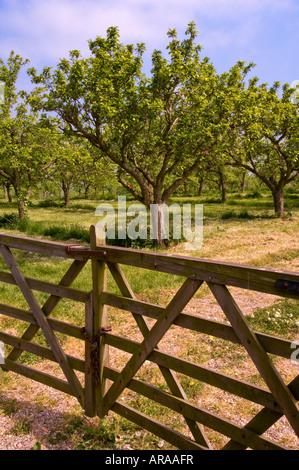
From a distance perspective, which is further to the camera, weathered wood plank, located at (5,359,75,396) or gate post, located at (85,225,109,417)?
weathered wood plank, located at (5,359,75,396)

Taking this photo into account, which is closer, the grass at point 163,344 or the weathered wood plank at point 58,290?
the weathered wood plank at point 58,290

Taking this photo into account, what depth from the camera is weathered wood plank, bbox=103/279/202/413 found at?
2.74m

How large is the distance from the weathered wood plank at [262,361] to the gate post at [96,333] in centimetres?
133

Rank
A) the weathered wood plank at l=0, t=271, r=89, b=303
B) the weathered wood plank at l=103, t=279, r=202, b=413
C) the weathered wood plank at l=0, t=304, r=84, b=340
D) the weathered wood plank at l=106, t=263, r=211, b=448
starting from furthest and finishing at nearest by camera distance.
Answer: the weathered wood plank at l=0, t=304, r=84, b=340 → the weathered wood plank at l=0, t=271, r=89, b=303 → the weathered wood plank at l=106, t=263, r=211, b=448 → the weathered wood plank at l=103, t=279, r=202, b=413

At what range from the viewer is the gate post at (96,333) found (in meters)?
3.36

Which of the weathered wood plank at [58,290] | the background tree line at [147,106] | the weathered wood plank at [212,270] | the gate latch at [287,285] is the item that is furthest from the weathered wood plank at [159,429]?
the background tree line at [147,106]

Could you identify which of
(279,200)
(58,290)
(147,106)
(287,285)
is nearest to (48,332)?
(58,290)

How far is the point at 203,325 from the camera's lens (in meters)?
2.75

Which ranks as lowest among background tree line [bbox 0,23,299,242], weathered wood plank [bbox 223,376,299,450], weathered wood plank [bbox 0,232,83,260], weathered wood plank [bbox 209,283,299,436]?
weathered wood plank [bbox 223,376,299,450]

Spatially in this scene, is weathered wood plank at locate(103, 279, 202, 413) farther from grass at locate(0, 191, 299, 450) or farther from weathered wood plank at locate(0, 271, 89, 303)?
weathered wood plank at locate(0, 271, 89, 303)

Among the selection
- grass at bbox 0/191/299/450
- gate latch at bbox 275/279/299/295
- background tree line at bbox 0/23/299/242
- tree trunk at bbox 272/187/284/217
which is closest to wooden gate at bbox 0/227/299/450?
gate latch at bbox 275/279/299/295

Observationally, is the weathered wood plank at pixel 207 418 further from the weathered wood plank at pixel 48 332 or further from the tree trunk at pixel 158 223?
the tree trunk at pixel 158 223

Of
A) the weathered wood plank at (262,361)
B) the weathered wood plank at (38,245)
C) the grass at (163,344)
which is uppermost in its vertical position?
the weathered wood plank at (38,245)
